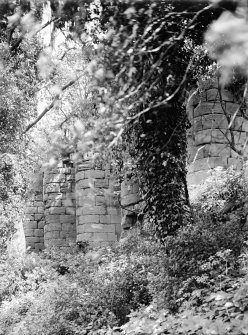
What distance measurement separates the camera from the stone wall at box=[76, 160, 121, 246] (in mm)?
15203

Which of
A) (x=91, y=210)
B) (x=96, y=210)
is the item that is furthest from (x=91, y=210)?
(x=96, y=210)

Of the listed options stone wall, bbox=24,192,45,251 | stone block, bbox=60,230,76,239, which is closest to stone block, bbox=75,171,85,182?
stone block, bbox=60,230,76,239

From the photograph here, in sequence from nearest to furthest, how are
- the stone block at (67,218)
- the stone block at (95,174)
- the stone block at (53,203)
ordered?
1. the stone block at (95,174)
2. the stone block at (67,218)
3. the stone block at (53,203)

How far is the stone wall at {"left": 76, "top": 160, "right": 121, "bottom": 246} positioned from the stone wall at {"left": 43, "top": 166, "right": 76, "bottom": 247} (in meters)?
1.73

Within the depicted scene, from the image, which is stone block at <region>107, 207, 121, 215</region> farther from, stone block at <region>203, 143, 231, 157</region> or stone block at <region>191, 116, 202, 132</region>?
stone block at <region>203, 143, 231, 157</region>

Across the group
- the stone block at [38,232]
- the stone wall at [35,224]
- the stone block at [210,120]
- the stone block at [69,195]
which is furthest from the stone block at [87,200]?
the stone block at [210,120]

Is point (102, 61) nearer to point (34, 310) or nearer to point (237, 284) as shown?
point (237, 284)

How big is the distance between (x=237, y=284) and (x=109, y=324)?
6.28ft

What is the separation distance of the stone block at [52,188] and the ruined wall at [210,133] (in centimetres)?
717

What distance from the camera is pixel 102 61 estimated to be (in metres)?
5.50

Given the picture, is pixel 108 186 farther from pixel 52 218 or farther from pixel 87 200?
pixel 52 218

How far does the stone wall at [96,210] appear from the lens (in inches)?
599

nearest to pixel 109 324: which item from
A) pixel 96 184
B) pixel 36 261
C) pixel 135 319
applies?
pixel 135 319

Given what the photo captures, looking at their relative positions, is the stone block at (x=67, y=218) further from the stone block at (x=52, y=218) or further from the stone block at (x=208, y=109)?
the stone block at (x=208, y=109)
